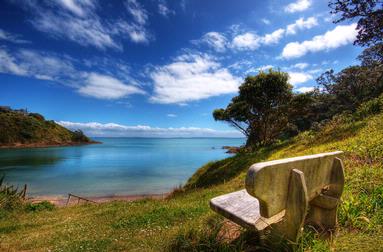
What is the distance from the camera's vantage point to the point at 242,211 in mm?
2936

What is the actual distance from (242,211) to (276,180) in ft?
3.12

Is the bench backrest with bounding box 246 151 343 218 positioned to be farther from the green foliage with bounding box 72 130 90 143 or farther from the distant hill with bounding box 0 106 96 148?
the green foliage with bounding box 72 130 90 143

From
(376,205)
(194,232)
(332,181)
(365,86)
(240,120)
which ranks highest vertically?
(365,86)

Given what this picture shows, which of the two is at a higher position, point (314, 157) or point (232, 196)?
point (314, 157)

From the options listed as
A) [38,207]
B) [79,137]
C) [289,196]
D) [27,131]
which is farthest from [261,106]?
[79,137]

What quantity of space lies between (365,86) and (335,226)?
37.5 meters

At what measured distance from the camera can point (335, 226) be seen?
303 centimetres

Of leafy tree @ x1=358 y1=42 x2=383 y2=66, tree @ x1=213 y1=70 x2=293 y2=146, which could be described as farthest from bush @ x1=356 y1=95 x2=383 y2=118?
leafy tree @ x1=358 y1=42 x2=383 y2=66

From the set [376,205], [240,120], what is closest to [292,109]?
[240,120]

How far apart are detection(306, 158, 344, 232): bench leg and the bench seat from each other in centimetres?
76

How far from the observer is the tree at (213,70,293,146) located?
19.0 metres

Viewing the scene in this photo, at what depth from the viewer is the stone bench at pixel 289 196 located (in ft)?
6.88

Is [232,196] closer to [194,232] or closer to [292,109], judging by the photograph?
[194,232]

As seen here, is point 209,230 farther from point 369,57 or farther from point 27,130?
point 27,130
